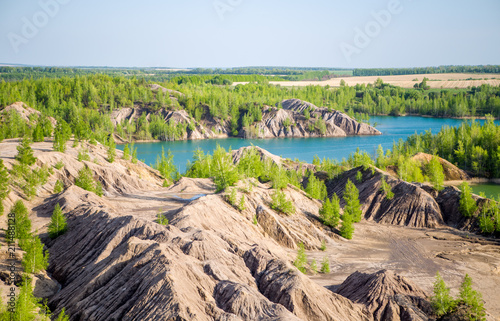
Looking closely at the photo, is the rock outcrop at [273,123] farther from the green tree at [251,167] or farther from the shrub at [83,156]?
the green tree at [251,167]

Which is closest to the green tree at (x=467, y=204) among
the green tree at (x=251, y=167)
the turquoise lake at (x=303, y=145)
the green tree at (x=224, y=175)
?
the green tree at (x=251, y=167)

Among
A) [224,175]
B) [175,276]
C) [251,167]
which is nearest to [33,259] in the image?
[175,276]

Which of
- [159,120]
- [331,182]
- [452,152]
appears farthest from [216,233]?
[159,120]

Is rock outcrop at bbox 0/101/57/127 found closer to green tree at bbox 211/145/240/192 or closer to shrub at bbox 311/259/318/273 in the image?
green tree at bbox 211/145/240/192

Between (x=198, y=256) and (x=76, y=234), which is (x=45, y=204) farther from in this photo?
(x=198, y=256)

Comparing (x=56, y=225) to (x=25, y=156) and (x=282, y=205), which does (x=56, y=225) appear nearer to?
(x=25, y=156)

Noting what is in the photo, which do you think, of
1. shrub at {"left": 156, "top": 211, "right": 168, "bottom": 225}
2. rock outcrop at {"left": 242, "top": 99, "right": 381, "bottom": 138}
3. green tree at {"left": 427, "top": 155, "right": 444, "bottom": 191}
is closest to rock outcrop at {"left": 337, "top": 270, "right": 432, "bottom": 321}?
shrub at {"left": 156, "top": 211, "right": 168, "bottom": 225}

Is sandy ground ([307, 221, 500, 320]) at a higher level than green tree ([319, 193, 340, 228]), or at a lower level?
lower
